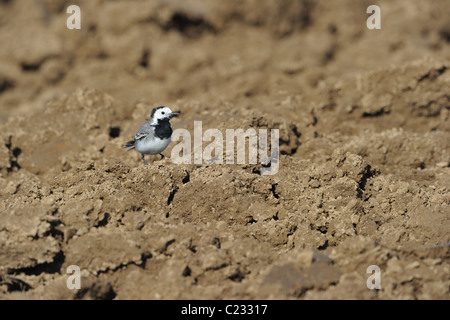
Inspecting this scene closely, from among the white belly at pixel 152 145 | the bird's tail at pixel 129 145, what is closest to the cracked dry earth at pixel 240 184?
the bird's tail at pixel 129 145

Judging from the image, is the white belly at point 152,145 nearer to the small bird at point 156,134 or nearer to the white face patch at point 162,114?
the small bird at point 156,134

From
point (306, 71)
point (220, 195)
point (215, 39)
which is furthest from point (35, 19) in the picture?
point (220, 195)

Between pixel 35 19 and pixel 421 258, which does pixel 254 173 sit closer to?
pixel 421 258

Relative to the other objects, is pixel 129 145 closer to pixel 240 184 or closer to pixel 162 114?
pixel 162 114

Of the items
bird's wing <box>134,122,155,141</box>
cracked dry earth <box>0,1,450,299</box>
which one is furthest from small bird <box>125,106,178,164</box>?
cracked dry earth <box>0,1,450,299</box>

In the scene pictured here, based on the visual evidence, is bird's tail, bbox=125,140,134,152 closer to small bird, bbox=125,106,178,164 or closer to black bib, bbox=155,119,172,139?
small bird, bbox=125,106,178,164

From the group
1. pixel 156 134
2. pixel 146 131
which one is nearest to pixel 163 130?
pixel 156 134
